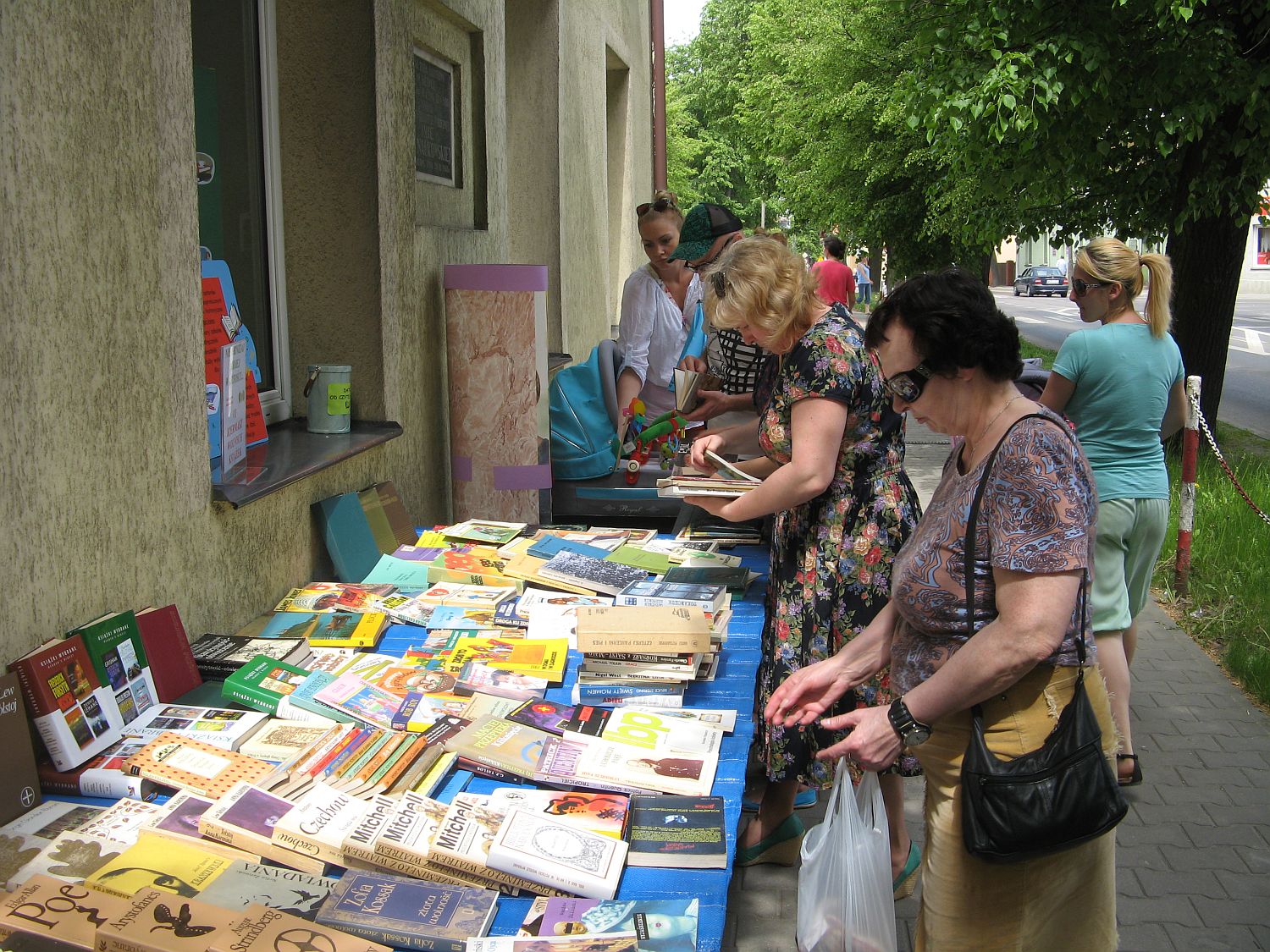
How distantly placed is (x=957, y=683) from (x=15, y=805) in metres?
1.84

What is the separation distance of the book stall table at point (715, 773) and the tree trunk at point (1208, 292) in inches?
272

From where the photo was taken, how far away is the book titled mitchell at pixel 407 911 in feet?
6.36

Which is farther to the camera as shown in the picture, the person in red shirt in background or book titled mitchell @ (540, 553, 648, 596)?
the person in red shirt in background

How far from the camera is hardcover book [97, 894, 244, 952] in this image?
182 centimetres

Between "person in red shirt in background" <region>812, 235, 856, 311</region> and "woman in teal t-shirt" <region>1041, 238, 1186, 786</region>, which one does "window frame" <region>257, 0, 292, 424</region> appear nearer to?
"woman in teal t-shirt" <region>1041, 238, 1186, 786</region>

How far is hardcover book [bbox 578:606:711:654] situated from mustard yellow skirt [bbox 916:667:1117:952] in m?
0.86

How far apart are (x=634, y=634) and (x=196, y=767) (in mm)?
1102

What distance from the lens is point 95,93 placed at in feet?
9.11

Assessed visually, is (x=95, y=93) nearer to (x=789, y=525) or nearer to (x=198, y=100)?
(x=198, y=100)

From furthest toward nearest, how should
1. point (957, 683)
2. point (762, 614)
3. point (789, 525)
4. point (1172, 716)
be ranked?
point (1172, 716)
point (762, 614)
point (789, 525)
point (957, 683)

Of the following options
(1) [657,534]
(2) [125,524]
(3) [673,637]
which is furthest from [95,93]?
(1) [657,534]

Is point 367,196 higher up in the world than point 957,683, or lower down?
higher up

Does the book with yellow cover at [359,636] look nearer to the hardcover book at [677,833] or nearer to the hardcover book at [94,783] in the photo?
the hardcover book at [94,783]

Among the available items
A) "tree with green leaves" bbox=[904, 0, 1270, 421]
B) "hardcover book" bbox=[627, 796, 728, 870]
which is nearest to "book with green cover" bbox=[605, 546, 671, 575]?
"hardcover book" bbox=[627, 796, 728, 870]
